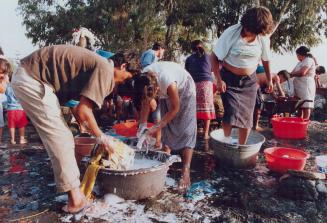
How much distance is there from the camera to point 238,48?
3.77 meters

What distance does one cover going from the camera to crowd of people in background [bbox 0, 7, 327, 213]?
2658mm

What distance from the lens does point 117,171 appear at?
2916 millimetres

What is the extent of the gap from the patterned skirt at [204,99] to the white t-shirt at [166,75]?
1.90 m

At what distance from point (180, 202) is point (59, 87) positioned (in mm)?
1541

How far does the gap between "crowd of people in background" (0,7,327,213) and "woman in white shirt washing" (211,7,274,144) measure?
11 mm

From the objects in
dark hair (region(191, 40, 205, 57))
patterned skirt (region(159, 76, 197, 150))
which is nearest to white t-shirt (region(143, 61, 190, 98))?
patterned skirt (region(159, 76, 197, 150))

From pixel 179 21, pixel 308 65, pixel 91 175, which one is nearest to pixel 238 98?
pixel 91 175

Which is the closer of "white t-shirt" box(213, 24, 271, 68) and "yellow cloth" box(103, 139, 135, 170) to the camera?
"yellow cloth" box(103, 139, 135, 170)

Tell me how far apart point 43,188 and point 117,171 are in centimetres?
108

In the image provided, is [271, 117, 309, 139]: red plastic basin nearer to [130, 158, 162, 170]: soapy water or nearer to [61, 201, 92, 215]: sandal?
[130, 158, 162, 170]: soapy water

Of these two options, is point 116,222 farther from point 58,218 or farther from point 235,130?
point 235,130

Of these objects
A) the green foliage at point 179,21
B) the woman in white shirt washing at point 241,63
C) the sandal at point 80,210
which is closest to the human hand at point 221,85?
the woman in white shirt washing at point 241,63

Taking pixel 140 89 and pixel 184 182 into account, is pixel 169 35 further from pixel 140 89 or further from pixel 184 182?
pixel 140 89

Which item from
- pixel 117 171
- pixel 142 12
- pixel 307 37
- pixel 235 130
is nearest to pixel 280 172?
pixel 235 130
